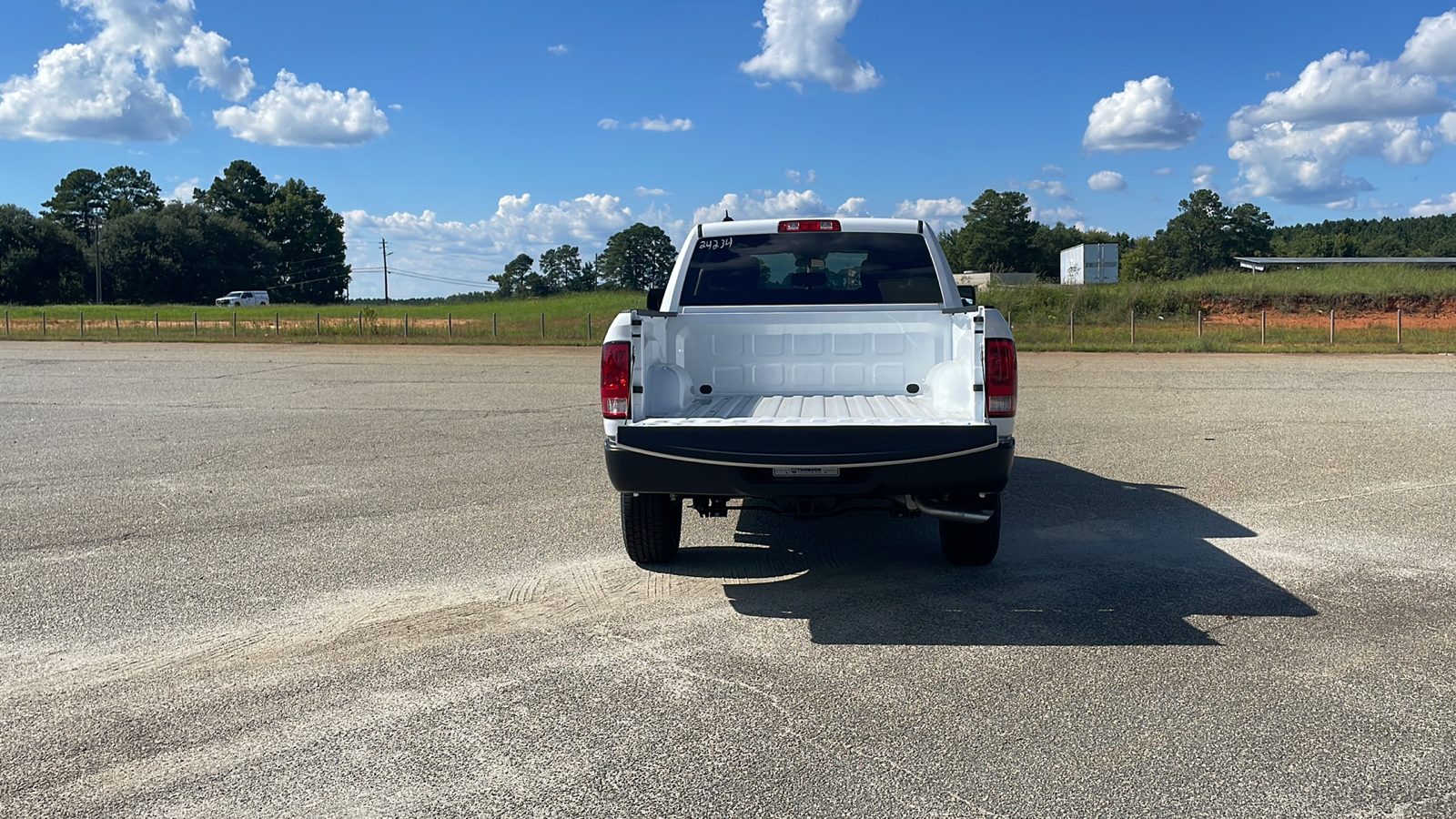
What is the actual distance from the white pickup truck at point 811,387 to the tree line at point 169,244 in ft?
280

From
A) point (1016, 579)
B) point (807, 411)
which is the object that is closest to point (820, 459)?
point (807, 411)

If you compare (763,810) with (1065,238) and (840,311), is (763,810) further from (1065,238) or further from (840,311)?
(1065,238)

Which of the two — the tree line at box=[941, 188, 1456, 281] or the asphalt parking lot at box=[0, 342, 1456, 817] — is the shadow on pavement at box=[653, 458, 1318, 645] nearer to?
the asphalt parking lot at box=[0, 342, 1456, 817]

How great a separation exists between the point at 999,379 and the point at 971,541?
1052 mm

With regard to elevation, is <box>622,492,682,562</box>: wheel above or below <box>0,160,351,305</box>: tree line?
below

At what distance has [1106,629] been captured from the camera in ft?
15.9

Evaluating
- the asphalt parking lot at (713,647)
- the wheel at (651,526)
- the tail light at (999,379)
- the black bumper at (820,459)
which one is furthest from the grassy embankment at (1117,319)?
the black bumper at (820,459)

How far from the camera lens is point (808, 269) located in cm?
697

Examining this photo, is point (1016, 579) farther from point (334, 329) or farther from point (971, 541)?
point (334, 329)

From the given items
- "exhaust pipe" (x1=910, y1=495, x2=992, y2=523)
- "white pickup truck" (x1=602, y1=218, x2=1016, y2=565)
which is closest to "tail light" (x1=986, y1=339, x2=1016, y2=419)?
"white pickup truck" (x1=602, y1=218, x2=1016, y2=565)

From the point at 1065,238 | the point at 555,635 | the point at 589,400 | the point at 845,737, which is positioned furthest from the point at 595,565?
the point at 1065,238

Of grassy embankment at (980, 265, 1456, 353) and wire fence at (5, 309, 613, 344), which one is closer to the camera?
wire fence at (5, 309, 613, 344)

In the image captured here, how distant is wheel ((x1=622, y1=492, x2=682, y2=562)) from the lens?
5.78 metres

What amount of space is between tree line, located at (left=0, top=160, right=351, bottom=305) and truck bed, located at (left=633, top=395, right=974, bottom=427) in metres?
86.0
